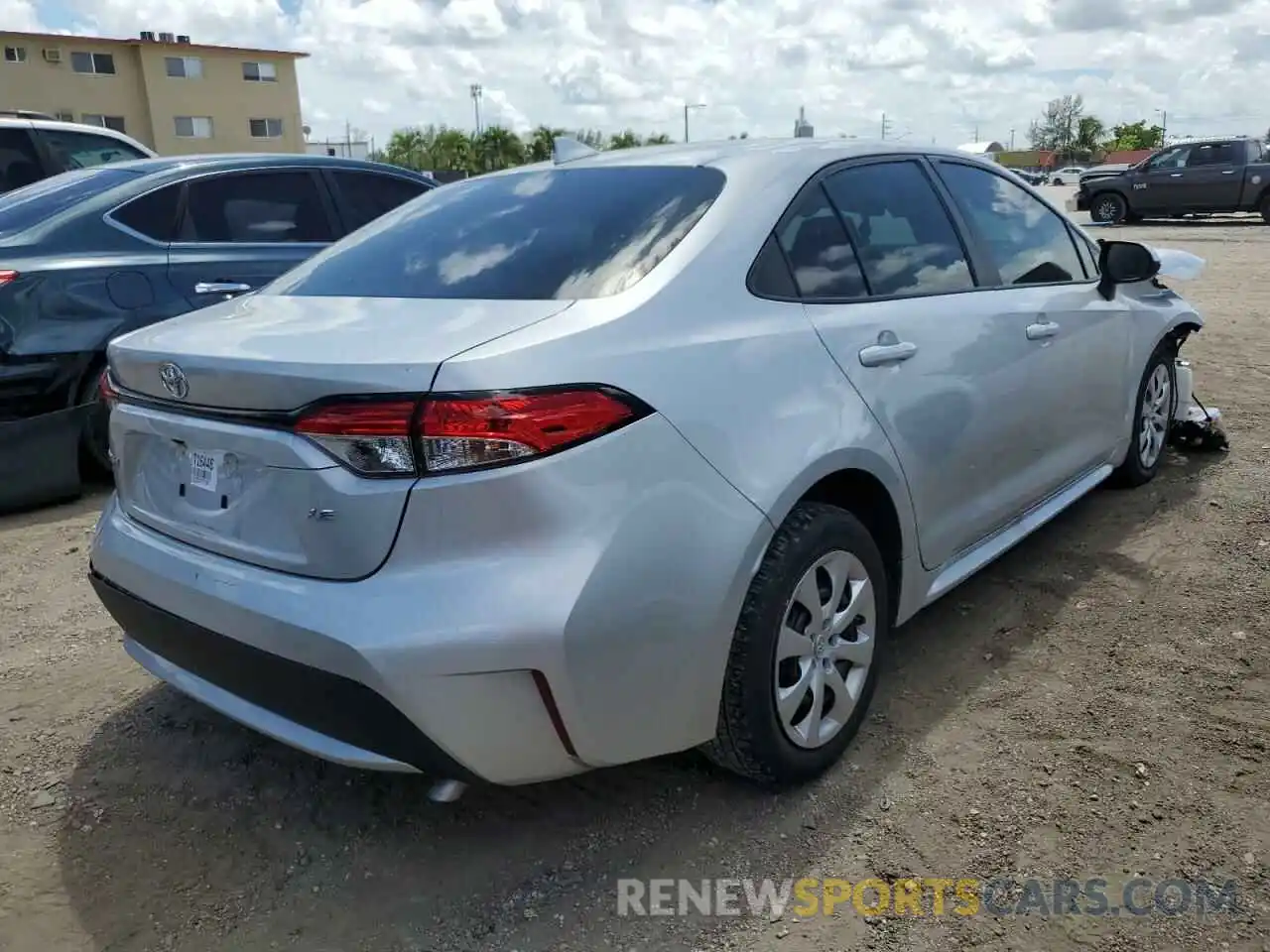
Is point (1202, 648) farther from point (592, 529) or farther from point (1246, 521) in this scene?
point (592, 529)

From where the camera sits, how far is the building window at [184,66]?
4338 cm

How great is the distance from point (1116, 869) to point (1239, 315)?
860cm

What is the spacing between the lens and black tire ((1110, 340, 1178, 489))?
15.1 ft

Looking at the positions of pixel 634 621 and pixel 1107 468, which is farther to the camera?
pixel 1107 468

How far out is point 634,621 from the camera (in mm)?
2096

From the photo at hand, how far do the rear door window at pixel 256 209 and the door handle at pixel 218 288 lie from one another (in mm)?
269

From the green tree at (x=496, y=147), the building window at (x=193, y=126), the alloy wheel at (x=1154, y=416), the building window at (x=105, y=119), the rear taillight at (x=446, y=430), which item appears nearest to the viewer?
the rear taillight at (x=446, y=430)

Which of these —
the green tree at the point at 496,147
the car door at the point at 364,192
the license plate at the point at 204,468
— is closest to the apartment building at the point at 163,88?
the green tree at the point at 496,147

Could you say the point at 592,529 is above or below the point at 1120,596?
above

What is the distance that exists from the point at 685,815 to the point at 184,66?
4856 cm

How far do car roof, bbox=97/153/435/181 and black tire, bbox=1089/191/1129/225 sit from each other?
67.0 ft

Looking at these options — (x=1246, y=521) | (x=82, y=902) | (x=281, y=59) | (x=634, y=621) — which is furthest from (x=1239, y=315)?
(x=281, y=59)

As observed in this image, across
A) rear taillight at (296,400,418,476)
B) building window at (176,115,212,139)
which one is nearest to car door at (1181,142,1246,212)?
rear taillight at (296,400,418,476)

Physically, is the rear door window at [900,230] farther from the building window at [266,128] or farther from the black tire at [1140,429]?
the building window at [266,128]
